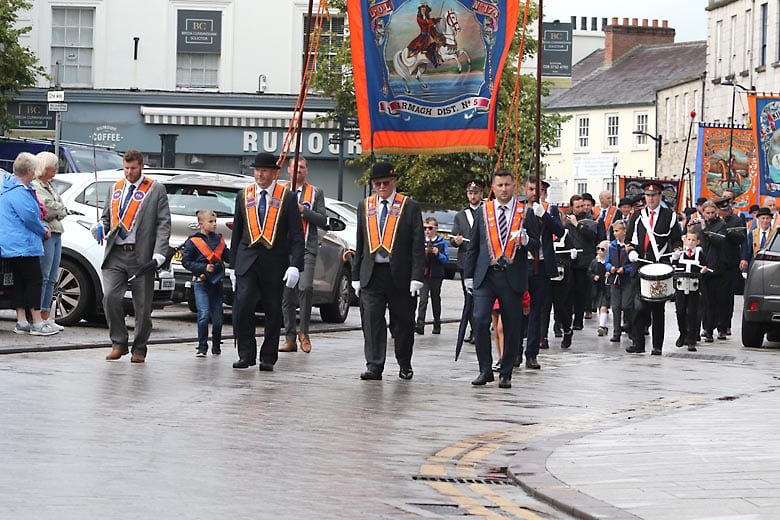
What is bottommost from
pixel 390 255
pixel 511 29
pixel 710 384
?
pixel 710 384

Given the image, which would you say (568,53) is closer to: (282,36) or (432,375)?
(282,36)

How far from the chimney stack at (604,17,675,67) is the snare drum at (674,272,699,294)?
2714 inches

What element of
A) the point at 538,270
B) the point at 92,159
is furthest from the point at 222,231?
the point at 92,159

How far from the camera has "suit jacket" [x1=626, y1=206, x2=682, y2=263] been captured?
18766 millimetres

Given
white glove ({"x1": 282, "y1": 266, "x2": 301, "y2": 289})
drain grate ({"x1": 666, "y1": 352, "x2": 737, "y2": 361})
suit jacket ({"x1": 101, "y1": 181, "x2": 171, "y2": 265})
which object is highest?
suit jacket ({"x1": 101, "y1": 181, "x2": 171, "y2": 265})

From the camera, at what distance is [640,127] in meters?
80.5

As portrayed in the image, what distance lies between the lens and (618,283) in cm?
2016

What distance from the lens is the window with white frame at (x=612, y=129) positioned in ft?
269

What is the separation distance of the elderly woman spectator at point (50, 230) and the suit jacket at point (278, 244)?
3237 millimetres

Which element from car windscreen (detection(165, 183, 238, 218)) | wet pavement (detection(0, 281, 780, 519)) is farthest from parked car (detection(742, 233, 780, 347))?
car windscreen (detection(165, 183, 238, 218))

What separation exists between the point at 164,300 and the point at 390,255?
15.7ft

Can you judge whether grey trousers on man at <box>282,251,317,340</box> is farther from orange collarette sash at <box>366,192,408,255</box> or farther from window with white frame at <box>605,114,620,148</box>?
window with white frame at <box>605,114,620,148</box>

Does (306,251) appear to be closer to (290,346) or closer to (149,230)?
(290,346)

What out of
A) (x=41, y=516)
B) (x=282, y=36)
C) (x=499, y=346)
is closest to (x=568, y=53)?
(x=282, y=36)
